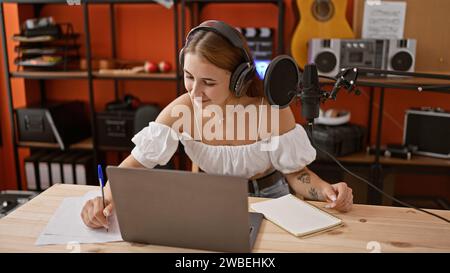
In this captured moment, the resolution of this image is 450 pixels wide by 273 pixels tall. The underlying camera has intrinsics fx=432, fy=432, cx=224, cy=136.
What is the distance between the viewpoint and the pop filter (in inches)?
36.5

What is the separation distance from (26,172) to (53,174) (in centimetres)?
19

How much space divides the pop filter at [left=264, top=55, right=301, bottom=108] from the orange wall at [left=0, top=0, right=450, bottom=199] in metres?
1.81

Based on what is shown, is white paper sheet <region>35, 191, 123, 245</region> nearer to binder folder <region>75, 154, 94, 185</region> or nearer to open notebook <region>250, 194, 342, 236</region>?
open notebook <region>250, 194, 342, 236</region>

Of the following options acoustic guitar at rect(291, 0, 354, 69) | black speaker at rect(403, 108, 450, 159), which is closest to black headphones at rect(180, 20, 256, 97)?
acoustic guitar at rect(291, 0, 354, 69)

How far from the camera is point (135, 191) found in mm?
870

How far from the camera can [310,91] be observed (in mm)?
913

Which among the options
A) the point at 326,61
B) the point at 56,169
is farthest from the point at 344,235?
the point at 56,169

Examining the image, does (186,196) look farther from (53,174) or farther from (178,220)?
(53,174)

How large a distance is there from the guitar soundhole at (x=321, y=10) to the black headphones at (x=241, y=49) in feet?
4.79

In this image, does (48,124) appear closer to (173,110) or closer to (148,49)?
(148,49)

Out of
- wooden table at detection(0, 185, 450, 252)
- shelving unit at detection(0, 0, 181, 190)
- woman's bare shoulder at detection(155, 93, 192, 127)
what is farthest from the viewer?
shelving unit at detection(0, 0, 181, 190)

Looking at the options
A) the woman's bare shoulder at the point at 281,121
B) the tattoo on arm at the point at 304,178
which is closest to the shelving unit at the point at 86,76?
the woman's bare shoulder at the point at 281,121

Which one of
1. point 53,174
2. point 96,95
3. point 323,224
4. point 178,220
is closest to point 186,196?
point 178,220

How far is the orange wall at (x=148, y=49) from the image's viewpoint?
2818mm
